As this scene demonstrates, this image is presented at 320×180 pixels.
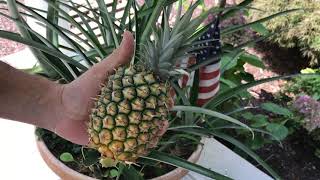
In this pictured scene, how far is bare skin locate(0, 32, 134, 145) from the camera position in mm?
861

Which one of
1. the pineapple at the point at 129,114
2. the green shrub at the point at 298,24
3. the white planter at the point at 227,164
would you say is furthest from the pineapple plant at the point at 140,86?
the green shrub at the point at 298,24

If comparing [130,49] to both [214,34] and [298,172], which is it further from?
[298,172]

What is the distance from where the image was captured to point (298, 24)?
2439mm

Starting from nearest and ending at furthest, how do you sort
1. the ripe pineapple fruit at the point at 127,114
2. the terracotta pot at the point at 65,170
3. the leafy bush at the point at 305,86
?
the ripe pineapple fruit at the point at 127,114, the terracotta pot at the point at 65,170, the leafy bush at the point at 305,86

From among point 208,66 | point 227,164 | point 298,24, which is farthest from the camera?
point 298,24

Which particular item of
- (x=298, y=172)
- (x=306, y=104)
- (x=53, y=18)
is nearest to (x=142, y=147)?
(x=53, y=18)

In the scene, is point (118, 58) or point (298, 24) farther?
point (298, 24)

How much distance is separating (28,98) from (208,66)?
1.44 ft

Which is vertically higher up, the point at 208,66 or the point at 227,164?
the point at 208,66

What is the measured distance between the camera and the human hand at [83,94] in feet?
2.79

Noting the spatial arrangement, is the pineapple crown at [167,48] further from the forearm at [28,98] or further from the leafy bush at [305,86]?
the leafy bush at [305,86]

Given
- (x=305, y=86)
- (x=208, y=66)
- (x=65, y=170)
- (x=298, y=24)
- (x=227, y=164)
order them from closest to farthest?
(x=65, y=170), (x=208, y=66), (x=227, y=164), (x=305, y=86), (x=298, y=24)

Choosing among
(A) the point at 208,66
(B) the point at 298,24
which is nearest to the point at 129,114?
(A) the point at 208,66

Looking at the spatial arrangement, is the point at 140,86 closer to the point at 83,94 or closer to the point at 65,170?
the point at 83,94
